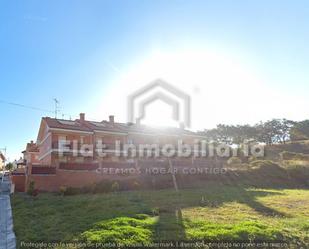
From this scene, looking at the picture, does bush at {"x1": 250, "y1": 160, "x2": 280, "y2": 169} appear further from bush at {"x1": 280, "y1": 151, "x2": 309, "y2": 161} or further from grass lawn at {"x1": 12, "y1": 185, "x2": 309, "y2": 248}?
grass lawn at {"x1": 12, "y1": 185, "x2": 309, "y2": 248}

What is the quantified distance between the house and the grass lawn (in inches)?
223

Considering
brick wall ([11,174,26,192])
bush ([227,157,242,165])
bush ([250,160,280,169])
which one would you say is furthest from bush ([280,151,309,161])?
brick wall ([11,174,26,192])

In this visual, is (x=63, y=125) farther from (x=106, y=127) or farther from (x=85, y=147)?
(x=106, y=127)

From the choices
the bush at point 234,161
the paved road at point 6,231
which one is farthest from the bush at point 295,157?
the paved road at point 6,231

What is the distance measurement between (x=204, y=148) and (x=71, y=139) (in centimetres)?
1240

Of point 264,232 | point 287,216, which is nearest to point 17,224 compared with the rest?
point 264,232

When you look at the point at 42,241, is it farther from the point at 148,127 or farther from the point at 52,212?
the point at 148,127

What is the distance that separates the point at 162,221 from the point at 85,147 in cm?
1826

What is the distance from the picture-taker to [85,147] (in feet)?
87.1

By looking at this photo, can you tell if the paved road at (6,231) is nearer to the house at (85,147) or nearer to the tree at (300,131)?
the house at (85,147)

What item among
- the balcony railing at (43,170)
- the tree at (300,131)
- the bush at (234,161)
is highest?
the tree at (300,131)

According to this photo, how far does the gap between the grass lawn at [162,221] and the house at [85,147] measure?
18.6 ft

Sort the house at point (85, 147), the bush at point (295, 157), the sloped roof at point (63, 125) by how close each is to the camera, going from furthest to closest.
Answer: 1. the bush at point (295, 157)
2. the sloped roof at point (63, 125)
3. the house at point (85, 147)

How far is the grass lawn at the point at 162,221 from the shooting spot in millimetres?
7875
